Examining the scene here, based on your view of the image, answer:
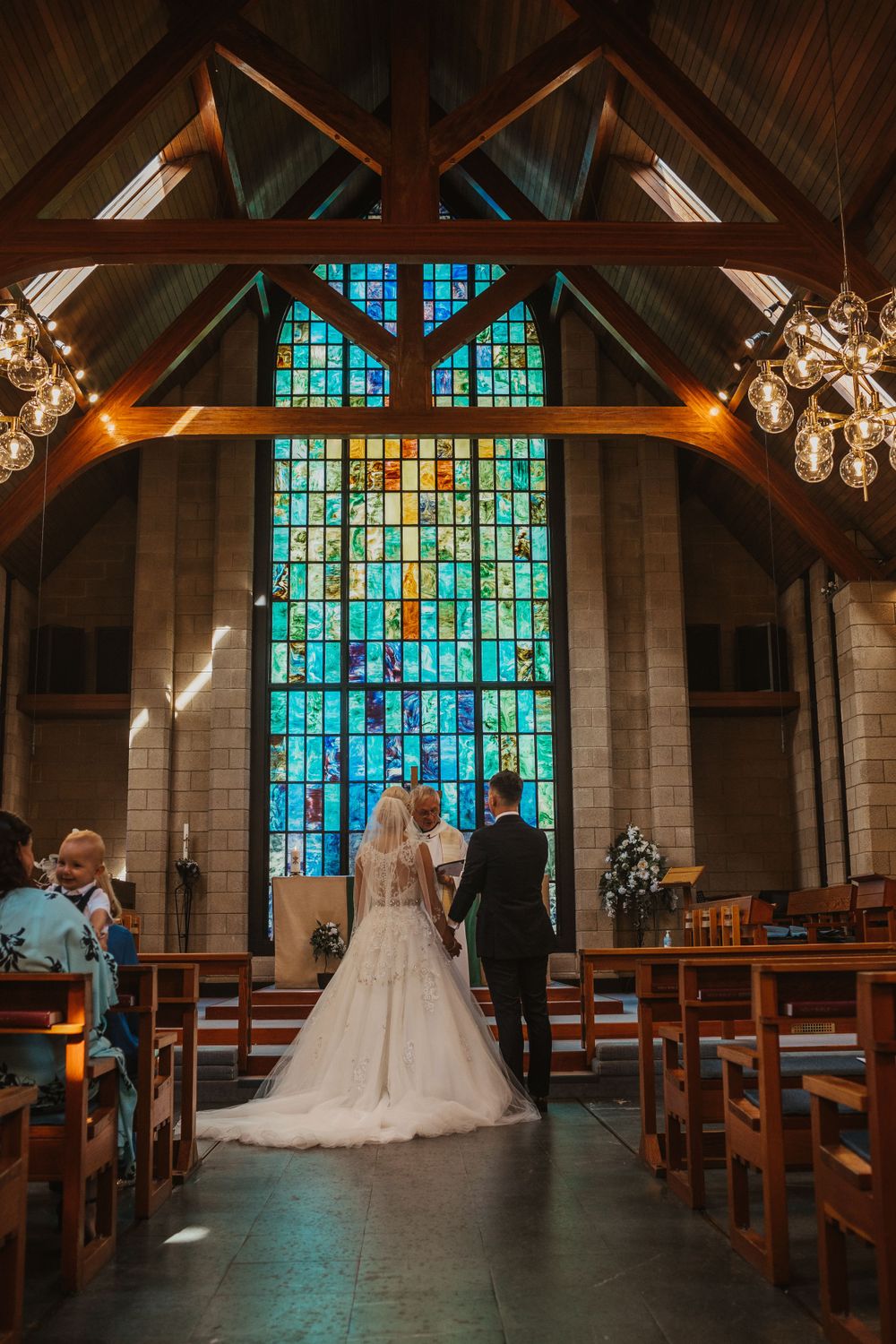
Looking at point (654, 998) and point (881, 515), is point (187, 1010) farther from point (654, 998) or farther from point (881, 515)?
point (881, 515)

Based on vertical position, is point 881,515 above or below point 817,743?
above

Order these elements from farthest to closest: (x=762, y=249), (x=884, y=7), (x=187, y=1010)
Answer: (x=762, y=249)
(x=884, y=7)
(x=187, y=1010)

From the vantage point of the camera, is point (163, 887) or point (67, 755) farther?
point (67, 755)

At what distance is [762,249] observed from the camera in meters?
7.80

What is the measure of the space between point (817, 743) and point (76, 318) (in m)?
7.79

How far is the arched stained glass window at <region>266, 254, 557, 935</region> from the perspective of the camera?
41.2 ft

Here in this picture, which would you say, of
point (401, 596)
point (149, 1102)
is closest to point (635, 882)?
point (401, 596)

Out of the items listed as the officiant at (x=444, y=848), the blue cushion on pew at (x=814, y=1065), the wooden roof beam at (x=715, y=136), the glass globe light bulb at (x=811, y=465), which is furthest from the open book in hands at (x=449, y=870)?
the wooden roof beam at (x=715, y=136)

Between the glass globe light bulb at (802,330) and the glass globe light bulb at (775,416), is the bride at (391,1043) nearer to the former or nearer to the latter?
the glass globe light bulb at (775,416)

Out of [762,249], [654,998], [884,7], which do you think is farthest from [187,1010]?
[884,7]

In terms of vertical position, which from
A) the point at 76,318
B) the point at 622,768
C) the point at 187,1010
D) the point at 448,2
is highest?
the point at 448,2

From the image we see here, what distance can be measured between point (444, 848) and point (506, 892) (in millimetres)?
3869

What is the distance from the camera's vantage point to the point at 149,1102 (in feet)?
12.5

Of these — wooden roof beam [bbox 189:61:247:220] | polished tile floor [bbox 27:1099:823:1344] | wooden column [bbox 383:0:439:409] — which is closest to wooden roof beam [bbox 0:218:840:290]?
wooden column [bbox 383:0:439:409]
